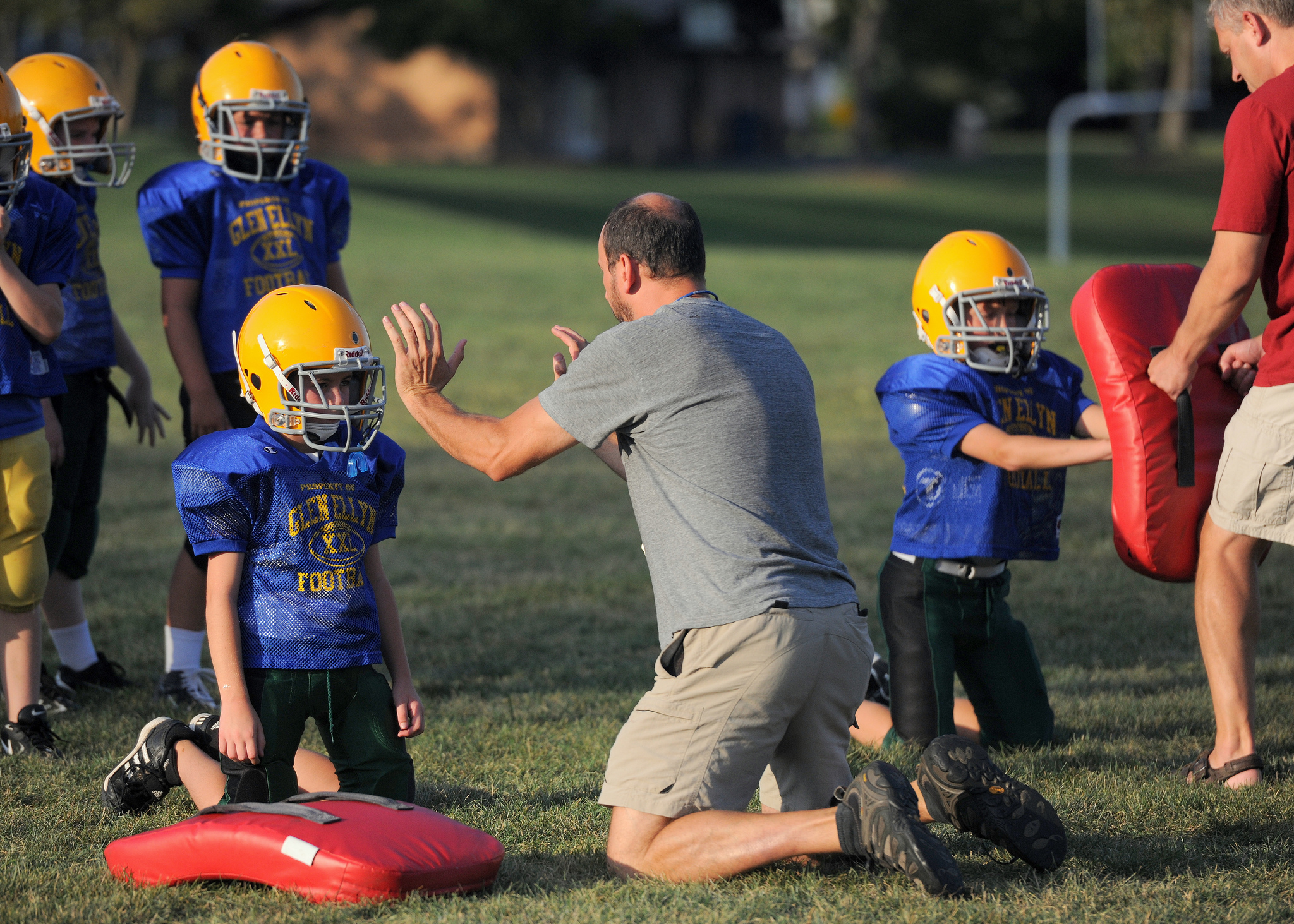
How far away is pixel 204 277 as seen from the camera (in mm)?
4969

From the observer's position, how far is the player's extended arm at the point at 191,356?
491 centimetres

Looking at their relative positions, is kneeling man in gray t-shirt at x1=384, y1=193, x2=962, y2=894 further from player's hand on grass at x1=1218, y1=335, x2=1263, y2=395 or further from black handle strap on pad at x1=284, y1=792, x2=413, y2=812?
player's hand on grass at x1=1218, y1=335, x2=1263, y2=395

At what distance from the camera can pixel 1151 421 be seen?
13.4 ft

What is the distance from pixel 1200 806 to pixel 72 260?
380cm

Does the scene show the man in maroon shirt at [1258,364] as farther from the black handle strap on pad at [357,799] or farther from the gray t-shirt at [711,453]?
the black handle strap on pad at [357,799]

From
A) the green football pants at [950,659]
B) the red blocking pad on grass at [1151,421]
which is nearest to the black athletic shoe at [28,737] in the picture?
the green football pants at [950,659]

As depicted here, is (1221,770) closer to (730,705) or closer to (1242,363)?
(1242,363)

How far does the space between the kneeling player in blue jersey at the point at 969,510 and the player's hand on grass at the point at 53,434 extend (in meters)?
2.82

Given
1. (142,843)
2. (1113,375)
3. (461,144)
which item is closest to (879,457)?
(1113,375)

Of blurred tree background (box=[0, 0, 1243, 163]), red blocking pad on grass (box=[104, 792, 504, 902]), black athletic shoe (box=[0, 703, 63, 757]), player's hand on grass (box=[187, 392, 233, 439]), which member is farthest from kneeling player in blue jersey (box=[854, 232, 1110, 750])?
blurred tree background (box=[0, 0, 1243, 163])

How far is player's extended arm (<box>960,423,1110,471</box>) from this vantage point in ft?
13.5

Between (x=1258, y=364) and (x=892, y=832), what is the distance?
199cm

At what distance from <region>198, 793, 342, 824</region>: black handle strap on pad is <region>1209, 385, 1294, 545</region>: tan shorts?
8.37 feet

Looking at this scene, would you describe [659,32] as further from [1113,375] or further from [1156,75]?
[1113,375]
